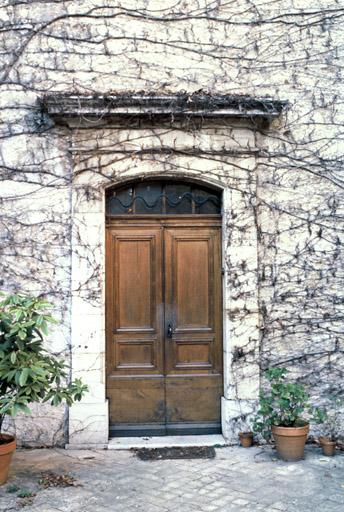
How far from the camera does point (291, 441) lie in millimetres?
5176

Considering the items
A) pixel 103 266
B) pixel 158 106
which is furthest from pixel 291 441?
pixel 158 106

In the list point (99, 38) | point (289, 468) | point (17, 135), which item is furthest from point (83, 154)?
point (289, 468)

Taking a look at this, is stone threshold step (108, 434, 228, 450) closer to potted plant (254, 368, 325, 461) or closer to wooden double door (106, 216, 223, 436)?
wooden double door (106, 216, 223, 436)

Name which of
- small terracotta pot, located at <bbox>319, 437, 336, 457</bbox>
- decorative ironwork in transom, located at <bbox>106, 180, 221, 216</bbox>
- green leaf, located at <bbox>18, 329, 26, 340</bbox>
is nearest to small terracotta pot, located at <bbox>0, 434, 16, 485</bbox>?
green leaf, located at <bbox>18, 329, 26, 340</bbox>

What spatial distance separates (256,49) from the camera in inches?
235

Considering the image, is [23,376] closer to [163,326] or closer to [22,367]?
[22,367]

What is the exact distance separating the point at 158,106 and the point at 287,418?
3.28 meters

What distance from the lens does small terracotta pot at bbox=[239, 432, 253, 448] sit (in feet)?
18.3

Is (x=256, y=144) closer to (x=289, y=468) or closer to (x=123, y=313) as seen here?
(x=123, y=313)

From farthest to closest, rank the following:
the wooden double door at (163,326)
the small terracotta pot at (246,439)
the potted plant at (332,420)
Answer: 1. the wooden double door at (163,326)
2. the potted plant at (332,420)
3. the small terracotta pot at (246,439)

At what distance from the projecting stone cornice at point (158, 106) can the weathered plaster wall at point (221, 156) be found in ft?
0.60

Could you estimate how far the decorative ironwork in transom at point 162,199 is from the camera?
6016 millimetres

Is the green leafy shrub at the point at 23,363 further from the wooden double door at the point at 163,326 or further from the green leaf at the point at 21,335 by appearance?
the wooden double door at the point at 163,326

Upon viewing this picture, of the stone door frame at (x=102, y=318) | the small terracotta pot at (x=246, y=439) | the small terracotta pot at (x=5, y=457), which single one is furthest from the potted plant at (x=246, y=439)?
the small terracotta pot at (x=5, y=457)
